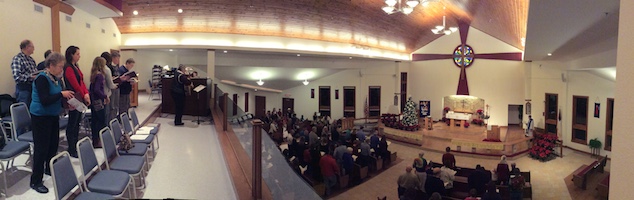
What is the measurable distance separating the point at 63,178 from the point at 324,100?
16493mm

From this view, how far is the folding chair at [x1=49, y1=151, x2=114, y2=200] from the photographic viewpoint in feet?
7.48

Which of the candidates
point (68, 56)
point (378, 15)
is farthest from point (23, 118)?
point (378, 15)

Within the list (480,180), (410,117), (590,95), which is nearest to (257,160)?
(480,180)

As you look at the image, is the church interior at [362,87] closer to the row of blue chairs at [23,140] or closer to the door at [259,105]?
the door at [259,105]

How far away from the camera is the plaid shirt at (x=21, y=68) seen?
12.4 ft

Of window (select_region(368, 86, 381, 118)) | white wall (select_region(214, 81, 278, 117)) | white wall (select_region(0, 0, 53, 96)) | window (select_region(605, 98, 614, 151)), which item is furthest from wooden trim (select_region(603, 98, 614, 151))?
white wall (select_region(0, 0, 53, 96))

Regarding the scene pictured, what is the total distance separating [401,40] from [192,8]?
→ 420 inches

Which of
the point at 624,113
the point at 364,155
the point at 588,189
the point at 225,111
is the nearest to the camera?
the point at 624,113

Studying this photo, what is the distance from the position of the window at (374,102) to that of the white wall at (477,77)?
6.89 ft

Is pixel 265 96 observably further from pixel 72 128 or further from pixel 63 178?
pixel 63 178

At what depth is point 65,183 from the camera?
243 centimetres

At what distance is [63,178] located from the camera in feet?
7.90

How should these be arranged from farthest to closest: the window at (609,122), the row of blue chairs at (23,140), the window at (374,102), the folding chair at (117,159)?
the window at (374,102)
the window at (609,122)
the folding chair at (117,159)
the row of blue chairs at (23,140)

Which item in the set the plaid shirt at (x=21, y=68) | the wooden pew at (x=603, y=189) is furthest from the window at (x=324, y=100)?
the plaid shirt at (x=21, y=68)
